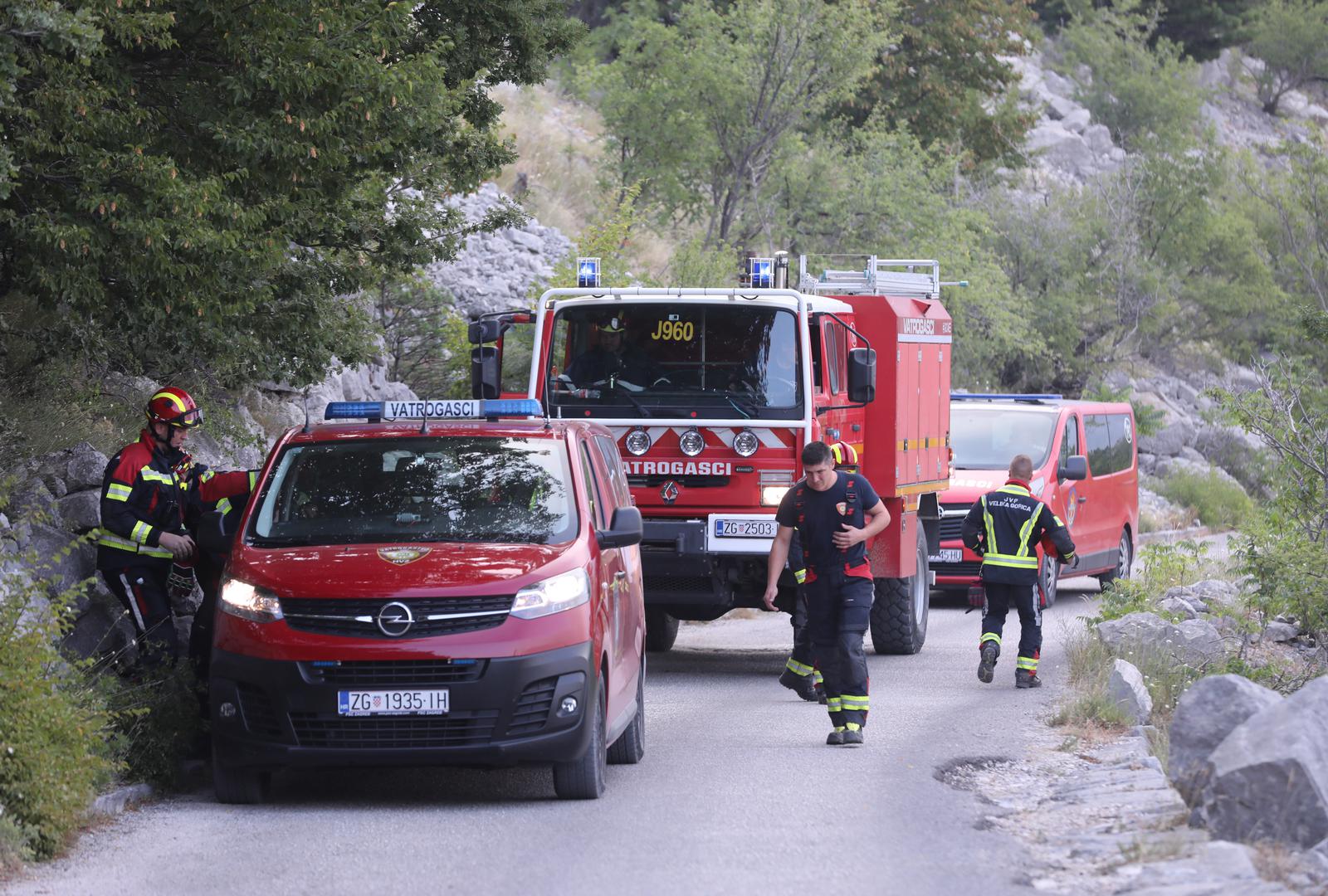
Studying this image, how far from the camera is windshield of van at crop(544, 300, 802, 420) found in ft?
42.9

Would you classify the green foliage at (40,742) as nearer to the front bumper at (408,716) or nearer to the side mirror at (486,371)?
the front bumper at (408,716)

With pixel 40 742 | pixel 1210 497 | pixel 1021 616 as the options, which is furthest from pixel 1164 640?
pixel 1210 497

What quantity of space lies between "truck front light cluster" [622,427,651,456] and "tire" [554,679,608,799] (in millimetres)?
4690

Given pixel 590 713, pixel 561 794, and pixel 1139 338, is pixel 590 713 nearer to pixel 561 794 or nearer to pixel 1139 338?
pixel 561 794

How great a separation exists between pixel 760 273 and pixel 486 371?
2.35m

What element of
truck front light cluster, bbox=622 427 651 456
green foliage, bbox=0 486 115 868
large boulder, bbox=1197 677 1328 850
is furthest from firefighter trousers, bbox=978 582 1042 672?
green foliage, bbox=0 486 115 868

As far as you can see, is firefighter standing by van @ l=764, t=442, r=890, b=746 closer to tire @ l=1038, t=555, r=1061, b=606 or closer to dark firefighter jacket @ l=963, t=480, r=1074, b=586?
dark firefighter jacket @ l=963, t=480, r=1074, b=586

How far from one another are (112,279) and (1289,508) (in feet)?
33.9

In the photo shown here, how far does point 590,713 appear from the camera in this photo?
27.0 feet

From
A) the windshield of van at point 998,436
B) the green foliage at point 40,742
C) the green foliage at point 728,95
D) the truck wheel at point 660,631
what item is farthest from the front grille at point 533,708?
the green foliage at point 728,95

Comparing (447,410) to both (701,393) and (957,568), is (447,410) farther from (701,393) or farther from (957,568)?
(957,568)

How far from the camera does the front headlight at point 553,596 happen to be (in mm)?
8141

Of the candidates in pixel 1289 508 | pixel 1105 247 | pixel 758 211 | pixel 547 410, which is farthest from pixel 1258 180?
pixel 547 410

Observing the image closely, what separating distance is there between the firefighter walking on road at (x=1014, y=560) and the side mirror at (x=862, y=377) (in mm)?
1286
